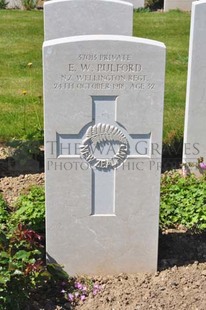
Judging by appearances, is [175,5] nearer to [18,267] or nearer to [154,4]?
[154,4]

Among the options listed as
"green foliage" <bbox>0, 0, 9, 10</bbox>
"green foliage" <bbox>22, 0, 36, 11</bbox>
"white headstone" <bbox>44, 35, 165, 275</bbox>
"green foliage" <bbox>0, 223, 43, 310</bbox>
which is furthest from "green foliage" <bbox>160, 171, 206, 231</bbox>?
"green foliage" <bbox>0, 0, 9, 10</bbox>

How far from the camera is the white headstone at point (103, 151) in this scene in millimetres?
3863

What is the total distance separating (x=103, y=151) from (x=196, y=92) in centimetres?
198

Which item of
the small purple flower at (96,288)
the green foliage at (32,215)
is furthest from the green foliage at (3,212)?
the small purple flower at (96,288)

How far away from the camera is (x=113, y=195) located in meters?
4.19

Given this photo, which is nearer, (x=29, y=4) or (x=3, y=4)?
(x=29, y=4)

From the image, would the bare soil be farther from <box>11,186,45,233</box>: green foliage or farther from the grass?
the grass

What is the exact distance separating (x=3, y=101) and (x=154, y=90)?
448 cm

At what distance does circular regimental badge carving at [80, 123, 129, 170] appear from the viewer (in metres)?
4.02

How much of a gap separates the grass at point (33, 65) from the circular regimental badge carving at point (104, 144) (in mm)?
2419

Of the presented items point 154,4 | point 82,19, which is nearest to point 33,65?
point 82,19

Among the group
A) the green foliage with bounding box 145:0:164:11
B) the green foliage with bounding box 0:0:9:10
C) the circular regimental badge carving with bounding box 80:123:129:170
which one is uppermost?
the green foliage with bounding box 145:0:164:11

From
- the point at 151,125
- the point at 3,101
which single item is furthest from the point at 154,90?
the point at 3,101

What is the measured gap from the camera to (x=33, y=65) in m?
10.1
